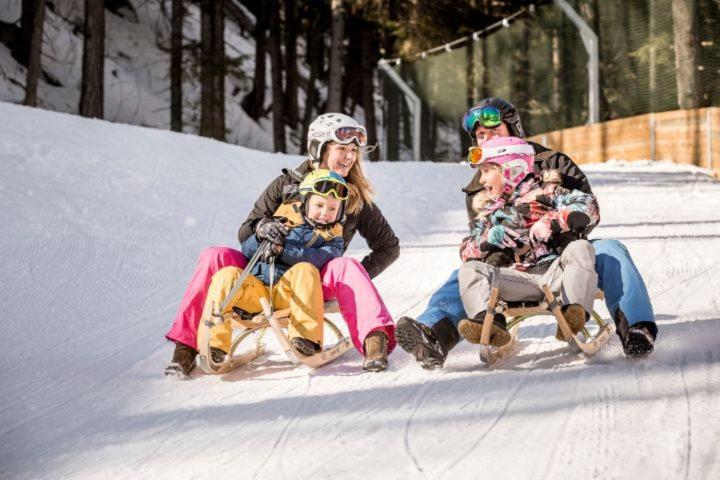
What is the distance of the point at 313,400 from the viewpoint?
13.8 feet

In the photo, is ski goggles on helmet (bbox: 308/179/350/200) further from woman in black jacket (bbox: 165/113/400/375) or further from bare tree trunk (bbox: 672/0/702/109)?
bare tree trunk (bbox: 672/0/702/109)

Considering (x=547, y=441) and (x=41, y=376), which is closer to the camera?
(x=547, y=441)

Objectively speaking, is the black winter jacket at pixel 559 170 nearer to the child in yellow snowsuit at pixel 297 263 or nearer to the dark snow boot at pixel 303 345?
the child in yellow snowsuit at pixel 297 263

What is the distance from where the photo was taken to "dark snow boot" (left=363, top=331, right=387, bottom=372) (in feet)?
15.0

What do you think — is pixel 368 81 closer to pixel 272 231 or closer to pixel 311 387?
pixel 272 231

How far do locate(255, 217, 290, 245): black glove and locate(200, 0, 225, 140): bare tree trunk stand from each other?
17.7 meters

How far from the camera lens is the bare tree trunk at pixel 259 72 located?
29.8 meters

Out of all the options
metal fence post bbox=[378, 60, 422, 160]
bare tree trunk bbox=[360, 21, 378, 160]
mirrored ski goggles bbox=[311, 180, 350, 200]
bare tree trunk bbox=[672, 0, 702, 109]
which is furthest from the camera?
bare tree trunk bbox=[360, 21, 378, 160]

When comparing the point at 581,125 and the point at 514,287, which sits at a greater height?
the point at 581,125

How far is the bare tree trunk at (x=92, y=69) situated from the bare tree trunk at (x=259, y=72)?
12001 mm

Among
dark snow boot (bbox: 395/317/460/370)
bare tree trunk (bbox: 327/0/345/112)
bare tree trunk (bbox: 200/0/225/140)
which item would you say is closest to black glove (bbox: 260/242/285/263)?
dark snow boot (bbox: 395/317/460/370)

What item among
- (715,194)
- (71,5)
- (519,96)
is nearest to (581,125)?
(519,96)

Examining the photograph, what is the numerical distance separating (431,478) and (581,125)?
14.9 meters

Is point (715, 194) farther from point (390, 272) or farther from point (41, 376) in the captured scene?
point (41, 376)
